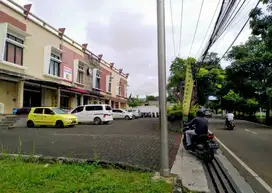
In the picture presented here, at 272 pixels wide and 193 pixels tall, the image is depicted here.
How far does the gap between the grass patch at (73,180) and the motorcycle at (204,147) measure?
282 cm

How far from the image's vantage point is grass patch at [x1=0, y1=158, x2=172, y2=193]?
180 inches

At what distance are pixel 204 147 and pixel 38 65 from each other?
18.4m

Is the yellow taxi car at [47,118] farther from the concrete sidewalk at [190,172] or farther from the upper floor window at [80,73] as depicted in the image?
the upper floor window at [80,73]

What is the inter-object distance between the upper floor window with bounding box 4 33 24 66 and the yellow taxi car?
399 centimetres

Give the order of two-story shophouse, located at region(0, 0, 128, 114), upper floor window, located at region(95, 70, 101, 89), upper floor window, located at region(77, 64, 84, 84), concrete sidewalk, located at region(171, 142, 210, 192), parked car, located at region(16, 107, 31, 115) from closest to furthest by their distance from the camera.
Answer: concrete sidewalk, located at region(171, 142, 210, 192), two-story shophouse, located at region(0, 0, 128, 114), parked car, located at region(16, 107, 31, 115), upper floor window, located at region(77, 64, 84, 84), upper floor window, located at region(95, 70, 101, 89)

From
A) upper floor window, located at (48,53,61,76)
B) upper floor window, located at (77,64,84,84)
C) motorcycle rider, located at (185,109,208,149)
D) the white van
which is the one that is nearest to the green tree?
upper floor window, located at (77,64,84,84)

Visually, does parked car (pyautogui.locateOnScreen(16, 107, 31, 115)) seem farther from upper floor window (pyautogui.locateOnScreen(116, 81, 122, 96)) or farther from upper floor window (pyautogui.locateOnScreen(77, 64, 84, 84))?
upper floor window (pyautogui.locateOnScreen(116, 81, 122, 96))

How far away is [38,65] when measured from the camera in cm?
2266

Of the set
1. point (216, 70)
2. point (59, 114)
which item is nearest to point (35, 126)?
point (59, 114)

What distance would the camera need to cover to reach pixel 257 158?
8.76 meters

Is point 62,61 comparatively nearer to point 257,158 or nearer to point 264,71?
point 264,71

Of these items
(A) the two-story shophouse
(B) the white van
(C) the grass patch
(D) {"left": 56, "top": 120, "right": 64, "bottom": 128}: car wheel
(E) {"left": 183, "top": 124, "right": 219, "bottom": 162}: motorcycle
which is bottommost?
(C) the grass patch

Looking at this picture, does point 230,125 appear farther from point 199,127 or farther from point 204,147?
point 204,147

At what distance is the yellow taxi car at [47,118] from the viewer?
19266mm
